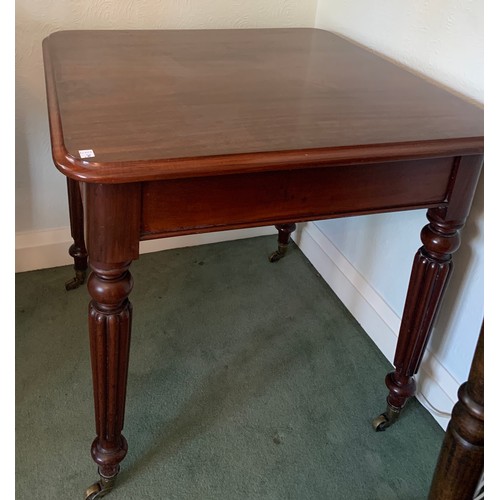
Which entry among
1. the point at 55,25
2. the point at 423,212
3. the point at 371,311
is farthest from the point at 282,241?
the point at 55,25

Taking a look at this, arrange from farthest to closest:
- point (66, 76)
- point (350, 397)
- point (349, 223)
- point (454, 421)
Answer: point (349, 223)
point (350, 397)
point (66, 76)
point (454, 421)

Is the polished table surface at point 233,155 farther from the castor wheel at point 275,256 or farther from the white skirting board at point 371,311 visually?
the castor wheel at point 275,256

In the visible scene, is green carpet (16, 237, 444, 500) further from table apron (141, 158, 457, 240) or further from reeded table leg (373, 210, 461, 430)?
table apron (141, 158, 457, 240)

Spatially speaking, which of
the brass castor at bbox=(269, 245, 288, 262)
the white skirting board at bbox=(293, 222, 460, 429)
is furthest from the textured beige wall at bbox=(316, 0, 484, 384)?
the brass castor at bbox=(269, 245, 288, 262)

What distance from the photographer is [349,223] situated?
157cm

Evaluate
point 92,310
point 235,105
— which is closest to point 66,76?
point 235,105

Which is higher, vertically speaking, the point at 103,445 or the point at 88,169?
the point at 88,169

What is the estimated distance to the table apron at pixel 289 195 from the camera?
833mm

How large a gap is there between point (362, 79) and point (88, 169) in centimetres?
64

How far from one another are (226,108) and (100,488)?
2.31ft

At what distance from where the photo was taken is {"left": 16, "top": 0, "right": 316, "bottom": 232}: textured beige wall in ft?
4.61

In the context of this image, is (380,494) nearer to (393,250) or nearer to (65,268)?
(393,250)

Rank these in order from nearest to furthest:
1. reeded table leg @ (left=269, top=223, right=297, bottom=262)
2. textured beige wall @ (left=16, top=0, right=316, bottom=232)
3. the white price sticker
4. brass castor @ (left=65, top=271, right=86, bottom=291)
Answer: the white price sticker
textured beige wall @ (left=16, top=0, right=316, bottom=232)
brass castor @ (left=65, top=271, right=86, bottom=291)
reeded table leg @ (left=269, top=223, right=297, bottom=262)

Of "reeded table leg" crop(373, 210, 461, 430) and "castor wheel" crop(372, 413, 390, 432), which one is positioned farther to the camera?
"castor wheel" crop(372, 413, 390, 432)
